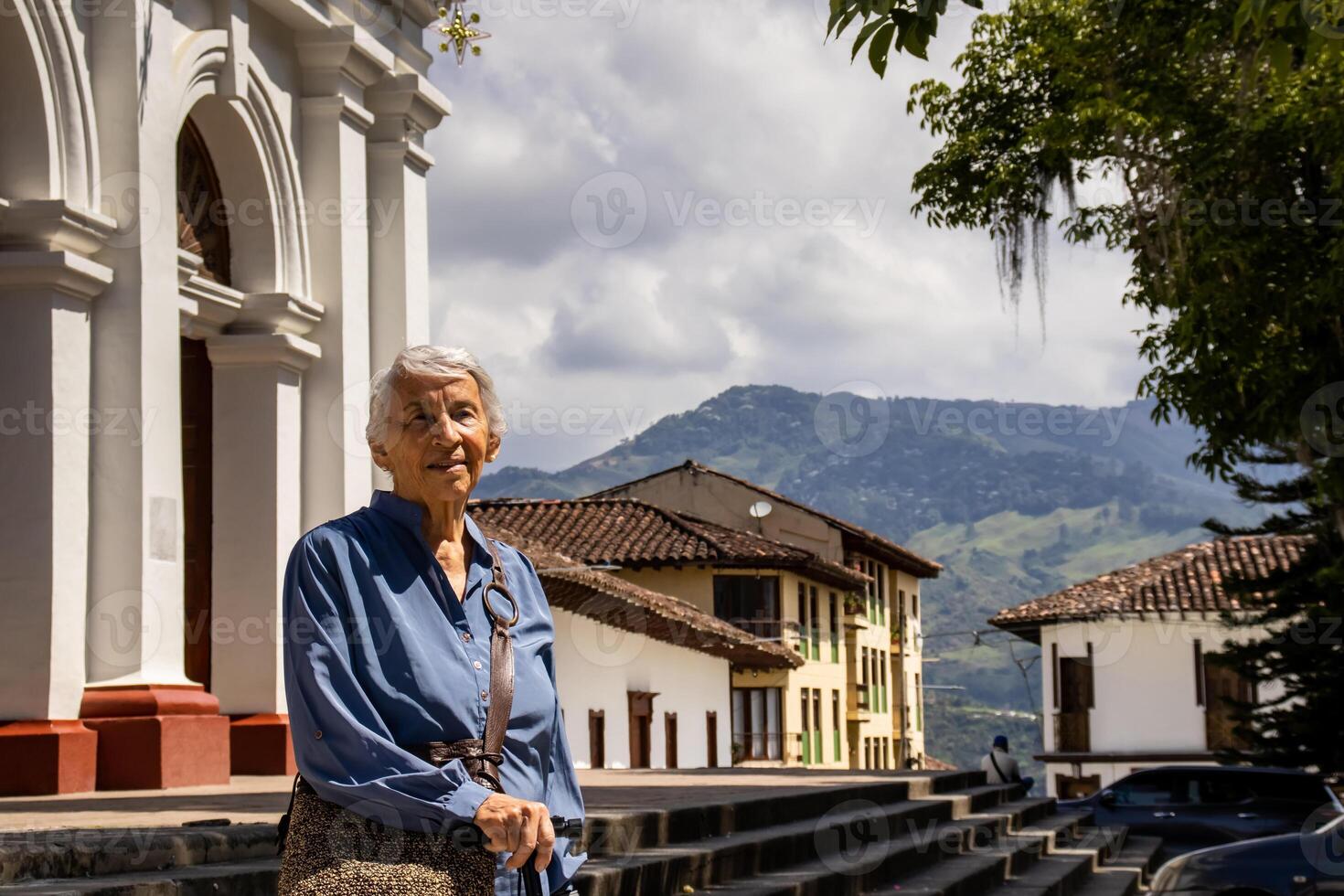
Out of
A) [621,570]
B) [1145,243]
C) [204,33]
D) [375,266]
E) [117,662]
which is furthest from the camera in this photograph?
[621,570]

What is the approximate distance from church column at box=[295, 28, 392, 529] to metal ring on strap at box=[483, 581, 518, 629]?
1034cm

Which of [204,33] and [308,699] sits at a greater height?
[204,33]

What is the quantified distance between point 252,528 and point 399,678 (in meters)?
10.2

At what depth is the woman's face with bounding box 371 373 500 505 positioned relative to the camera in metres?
3.23

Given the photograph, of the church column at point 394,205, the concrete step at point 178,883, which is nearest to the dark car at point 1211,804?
the church column at point 394,205

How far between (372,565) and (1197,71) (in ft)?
45.0

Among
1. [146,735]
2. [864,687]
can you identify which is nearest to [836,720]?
[864,687]

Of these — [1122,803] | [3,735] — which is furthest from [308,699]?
[1122,803]

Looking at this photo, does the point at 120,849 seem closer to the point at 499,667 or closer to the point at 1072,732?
the point at 499,667

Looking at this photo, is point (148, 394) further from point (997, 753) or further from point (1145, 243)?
point (997, 753)

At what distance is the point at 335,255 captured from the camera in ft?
44.8

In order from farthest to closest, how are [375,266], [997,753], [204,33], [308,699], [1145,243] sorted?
[997,753] → [1145,243] → [375,266] → [204,33] → [308,699]

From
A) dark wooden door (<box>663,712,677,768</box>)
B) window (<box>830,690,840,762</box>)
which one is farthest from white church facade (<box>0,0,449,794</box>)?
window (<box>830,690,840,762</box>)

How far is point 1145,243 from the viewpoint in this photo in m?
15.7
